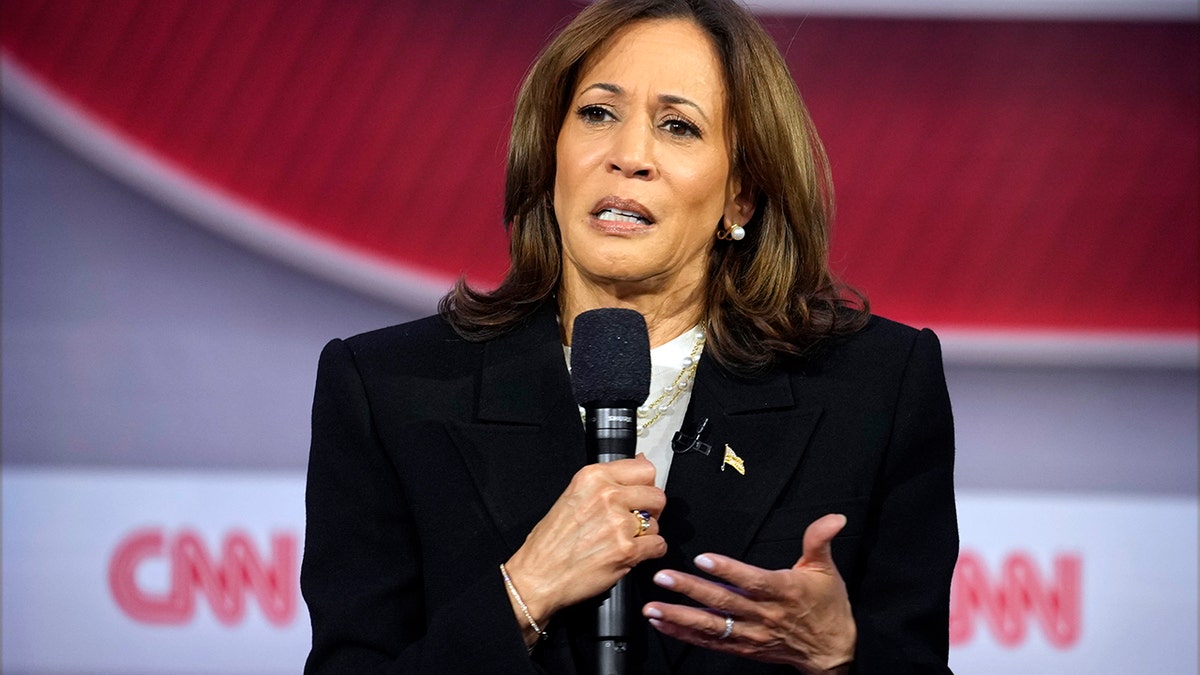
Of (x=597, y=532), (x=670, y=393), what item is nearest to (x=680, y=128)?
(x=670, y=393)

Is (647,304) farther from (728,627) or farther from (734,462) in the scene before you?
(728,627)

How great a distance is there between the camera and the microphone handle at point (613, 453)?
5.19 feet

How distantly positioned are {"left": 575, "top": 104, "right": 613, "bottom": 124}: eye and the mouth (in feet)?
0.52

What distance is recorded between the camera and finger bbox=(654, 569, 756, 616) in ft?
5.08

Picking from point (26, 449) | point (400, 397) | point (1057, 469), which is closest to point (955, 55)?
point (1057, 469)

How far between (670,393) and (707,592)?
625mm

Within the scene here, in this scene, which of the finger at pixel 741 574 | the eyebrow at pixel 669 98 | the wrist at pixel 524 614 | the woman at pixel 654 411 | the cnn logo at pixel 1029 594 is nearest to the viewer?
the finger at pixel 741 574

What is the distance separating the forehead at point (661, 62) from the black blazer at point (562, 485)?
429 millimetres

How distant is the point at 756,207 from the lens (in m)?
2.33

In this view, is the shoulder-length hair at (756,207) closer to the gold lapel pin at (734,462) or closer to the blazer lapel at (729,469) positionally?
the blazer lapel at (729,469)

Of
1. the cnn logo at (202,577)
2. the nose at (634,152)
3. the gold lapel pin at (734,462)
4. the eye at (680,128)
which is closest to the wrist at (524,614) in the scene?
the gold lapel pin at (734,462)

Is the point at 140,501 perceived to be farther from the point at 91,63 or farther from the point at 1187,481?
the point at 1187,481

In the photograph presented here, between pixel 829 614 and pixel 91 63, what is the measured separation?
261 cm

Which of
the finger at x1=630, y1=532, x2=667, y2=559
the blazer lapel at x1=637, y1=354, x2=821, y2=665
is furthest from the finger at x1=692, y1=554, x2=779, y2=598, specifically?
the blazer lapel at x1=637, y1=354, x2=821, y2=665
